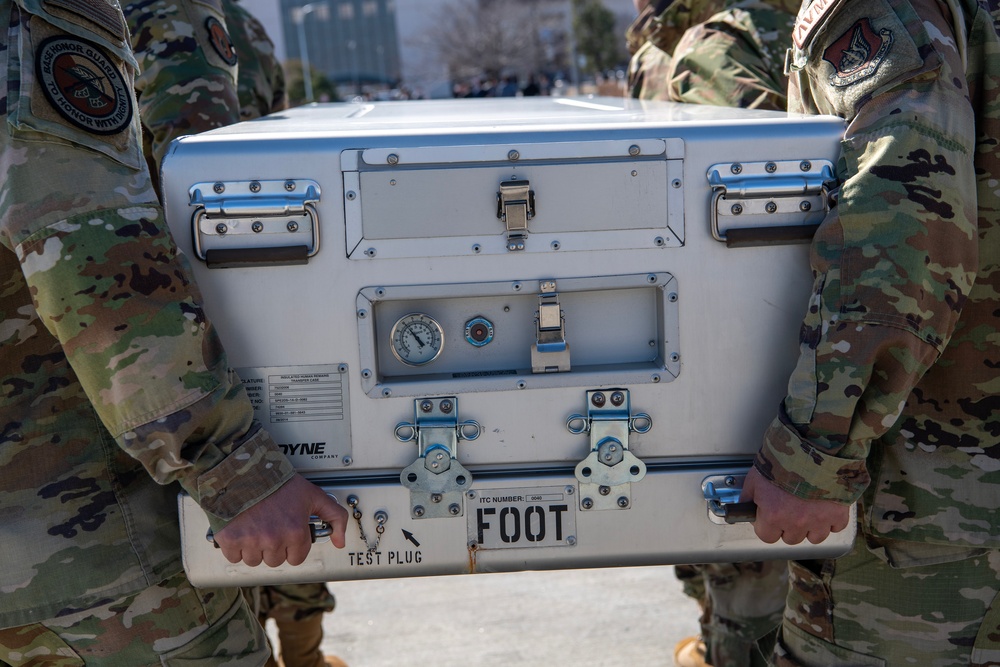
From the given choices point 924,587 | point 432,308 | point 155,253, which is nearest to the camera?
point 155,253

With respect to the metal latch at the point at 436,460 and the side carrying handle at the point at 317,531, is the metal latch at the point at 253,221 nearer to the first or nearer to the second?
the metal latch at the point at 436,460

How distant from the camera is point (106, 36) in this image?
158 centimetres

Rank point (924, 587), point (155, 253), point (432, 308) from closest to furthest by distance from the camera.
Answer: point (155, 253) → point (432, 308) → point (924, 587)

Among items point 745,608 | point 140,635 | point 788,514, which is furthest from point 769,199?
point 745,608

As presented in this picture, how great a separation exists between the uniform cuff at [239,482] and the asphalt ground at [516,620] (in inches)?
65.1

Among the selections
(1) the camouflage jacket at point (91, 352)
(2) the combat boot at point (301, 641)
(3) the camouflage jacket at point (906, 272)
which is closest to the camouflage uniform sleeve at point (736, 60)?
(3) the camouflage jacket at point (906, 272)

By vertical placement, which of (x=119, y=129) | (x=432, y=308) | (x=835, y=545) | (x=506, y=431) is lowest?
(x=835, y=545)

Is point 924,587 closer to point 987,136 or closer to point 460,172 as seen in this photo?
point 987,136

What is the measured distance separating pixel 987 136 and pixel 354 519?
132cm

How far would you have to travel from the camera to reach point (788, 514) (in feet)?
5.32

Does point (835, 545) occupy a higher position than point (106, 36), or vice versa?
point (106, 36)

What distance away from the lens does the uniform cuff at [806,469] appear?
1.59 meters

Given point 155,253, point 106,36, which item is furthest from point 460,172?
point 106,36

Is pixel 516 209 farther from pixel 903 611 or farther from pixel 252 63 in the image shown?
pixel 252 63
